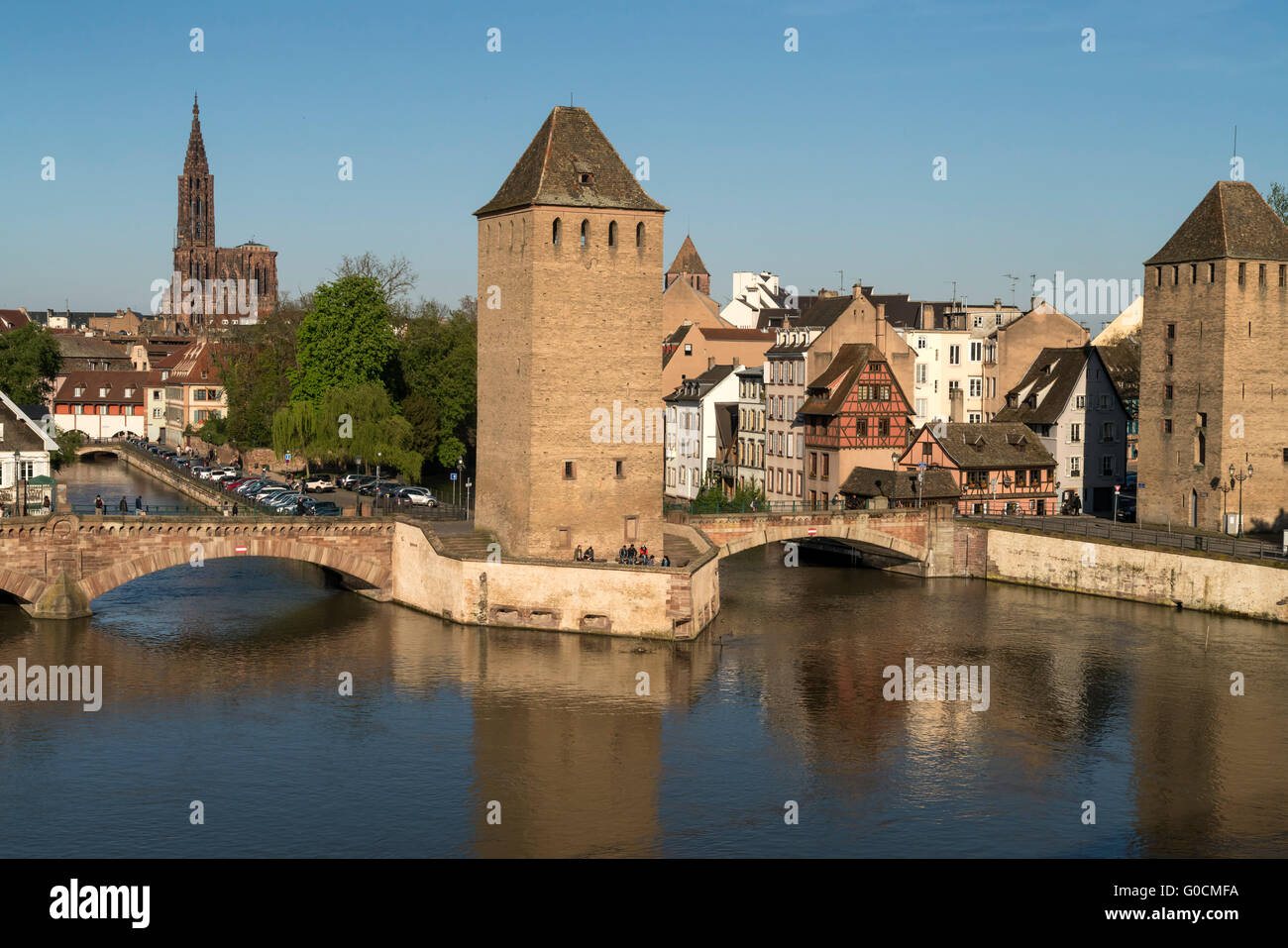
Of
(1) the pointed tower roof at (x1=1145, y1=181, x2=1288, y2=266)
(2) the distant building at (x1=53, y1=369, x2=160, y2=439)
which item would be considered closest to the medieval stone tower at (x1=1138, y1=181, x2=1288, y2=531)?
(1) the pointed tower roof at (x1=1145, y1=181, x2=1288, y2=266)

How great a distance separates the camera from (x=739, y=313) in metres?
116

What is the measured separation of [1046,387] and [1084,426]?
280cm

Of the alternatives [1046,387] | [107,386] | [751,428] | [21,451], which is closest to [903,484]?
Answer: [1046,387]

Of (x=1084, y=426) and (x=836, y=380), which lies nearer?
(x=836, y=380)

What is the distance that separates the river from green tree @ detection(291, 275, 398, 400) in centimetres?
2738

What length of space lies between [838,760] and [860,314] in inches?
1581

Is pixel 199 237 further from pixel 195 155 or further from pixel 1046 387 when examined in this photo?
pixel 1046 387

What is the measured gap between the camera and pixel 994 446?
71250 mm

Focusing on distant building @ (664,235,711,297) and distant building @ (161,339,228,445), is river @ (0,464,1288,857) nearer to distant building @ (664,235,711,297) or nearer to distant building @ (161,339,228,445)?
distant building @ (161,339,228,445)

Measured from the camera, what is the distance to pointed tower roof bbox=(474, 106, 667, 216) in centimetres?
5050

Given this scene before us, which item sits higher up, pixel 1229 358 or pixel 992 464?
pixel 1229 358

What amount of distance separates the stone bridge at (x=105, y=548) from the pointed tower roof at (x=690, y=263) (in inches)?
3425
